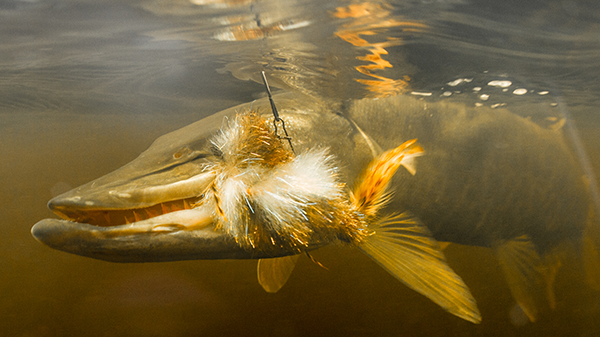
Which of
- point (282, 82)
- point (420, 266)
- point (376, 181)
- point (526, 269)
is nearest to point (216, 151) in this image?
point (376, 181)

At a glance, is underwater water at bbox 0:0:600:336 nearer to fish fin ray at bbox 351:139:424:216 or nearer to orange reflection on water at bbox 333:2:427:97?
orange reflection on water at bbox 333:2:427:97

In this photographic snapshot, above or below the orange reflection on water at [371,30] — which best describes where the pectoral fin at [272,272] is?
below

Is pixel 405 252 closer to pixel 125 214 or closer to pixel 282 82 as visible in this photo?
pixel 125 214

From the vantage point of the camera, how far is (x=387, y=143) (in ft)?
8.47

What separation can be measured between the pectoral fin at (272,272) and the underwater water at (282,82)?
636 mm

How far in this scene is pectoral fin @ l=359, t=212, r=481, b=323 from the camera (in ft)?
6.45

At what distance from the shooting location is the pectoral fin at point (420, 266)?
1966 millimetres

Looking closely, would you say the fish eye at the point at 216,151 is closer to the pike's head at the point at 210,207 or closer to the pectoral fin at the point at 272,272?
the pike's head at the point at 210,207

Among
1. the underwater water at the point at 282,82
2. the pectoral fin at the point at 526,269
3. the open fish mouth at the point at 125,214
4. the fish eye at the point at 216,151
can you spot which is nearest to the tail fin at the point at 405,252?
the fish eye at the point at 216,151

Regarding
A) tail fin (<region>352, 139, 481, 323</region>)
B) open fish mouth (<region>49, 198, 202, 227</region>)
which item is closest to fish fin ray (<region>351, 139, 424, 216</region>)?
tail fin (<region>352, 139, 481, 323</region>)

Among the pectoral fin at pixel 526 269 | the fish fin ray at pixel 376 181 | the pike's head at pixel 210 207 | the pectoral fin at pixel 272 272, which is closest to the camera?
the pike's head at pixel 210 207

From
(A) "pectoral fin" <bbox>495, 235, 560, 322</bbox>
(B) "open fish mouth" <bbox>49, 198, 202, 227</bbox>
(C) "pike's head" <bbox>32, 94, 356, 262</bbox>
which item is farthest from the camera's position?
(A) "pectoral fin" <bbox>495, 235, 560, 322</bbox>

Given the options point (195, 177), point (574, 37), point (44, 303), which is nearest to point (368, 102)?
point (195, 177)

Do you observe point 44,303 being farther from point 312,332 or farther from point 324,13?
point 324,13
